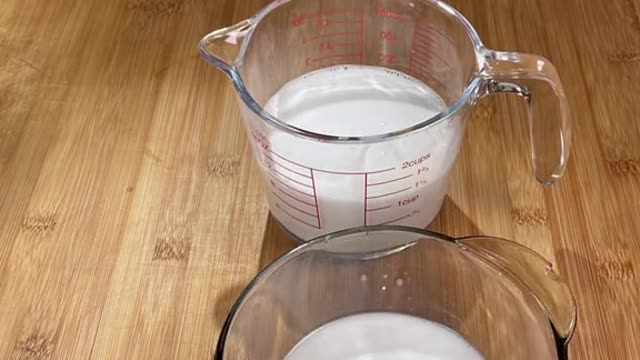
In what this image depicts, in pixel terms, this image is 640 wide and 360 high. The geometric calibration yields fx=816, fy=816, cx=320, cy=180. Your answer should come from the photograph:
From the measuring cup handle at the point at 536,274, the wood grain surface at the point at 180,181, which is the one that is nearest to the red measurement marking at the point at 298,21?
the wood grain surface at the point at 180,181

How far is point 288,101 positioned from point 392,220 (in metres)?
0.15

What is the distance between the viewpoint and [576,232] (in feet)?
2.51

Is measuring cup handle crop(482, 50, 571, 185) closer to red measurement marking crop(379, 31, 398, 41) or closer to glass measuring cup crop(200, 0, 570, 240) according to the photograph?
glass measuring cup crop(200, 0, 570, 240)

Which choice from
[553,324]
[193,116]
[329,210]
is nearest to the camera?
[553,324]

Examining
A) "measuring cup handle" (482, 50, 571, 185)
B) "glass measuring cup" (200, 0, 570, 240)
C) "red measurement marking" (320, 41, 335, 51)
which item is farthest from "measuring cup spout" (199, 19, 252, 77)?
"measuring cup handle" (482, 50, 571, 185)

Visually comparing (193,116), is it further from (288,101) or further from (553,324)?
(553,324)

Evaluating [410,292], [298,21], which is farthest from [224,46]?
[410,292]

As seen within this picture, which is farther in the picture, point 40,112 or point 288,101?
point 40,112

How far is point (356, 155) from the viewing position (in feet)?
2.13

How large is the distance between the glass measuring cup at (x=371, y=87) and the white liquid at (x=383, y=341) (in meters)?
0.09

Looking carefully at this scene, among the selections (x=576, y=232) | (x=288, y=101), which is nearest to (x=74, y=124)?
(x=288, y=101)

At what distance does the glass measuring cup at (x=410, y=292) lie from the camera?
2.04 ft

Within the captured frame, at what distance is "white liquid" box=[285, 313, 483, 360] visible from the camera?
662 millimetres

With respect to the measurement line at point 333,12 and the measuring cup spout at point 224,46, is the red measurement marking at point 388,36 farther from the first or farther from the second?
the measuring cup spout at point 224,46
